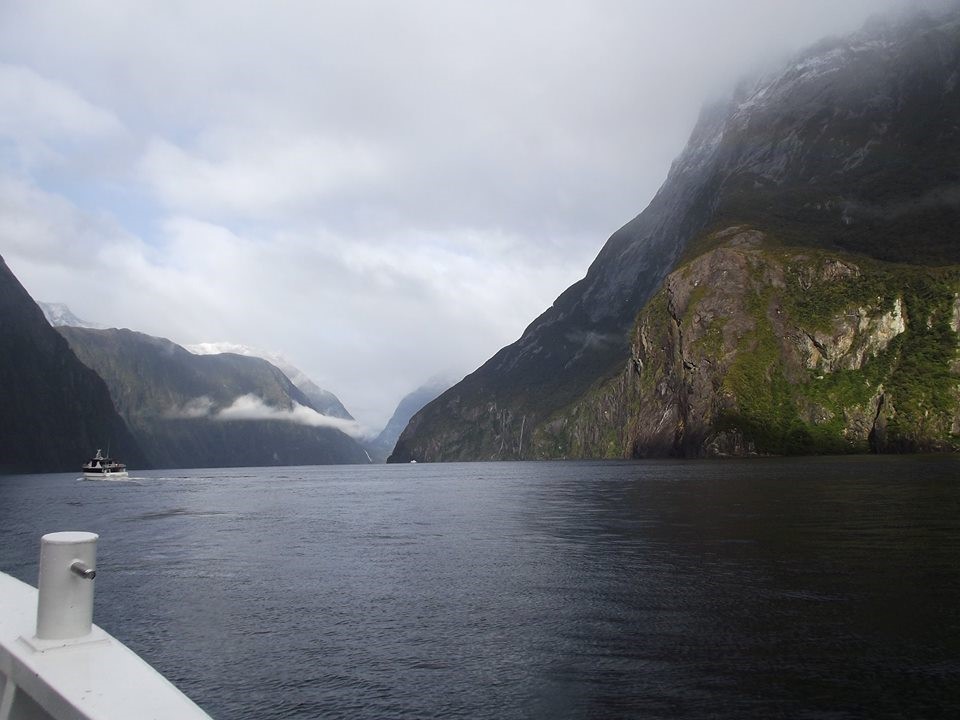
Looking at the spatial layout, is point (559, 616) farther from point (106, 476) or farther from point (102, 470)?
point (102, 470)

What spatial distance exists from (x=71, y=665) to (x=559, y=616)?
60.3ft

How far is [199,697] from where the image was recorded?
52.4ft

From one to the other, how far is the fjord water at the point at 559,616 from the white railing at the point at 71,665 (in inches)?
381

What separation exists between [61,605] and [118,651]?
2.20 feet

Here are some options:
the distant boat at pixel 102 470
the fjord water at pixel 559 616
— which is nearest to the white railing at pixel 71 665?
the fjord water at pixel 559 616

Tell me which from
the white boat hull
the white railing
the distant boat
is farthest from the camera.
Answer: the distant boat

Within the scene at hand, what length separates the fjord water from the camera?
15.3m

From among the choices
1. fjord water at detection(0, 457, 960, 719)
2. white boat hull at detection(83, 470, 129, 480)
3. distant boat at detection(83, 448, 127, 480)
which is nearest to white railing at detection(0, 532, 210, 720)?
fjord water at detection(0, 457, 960, 719)

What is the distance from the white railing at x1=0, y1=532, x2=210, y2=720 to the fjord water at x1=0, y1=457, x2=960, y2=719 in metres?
9.67

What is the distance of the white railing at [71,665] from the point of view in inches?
209

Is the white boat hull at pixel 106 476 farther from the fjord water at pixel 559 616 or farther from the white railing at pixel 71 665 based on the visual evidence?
the white railing at pixel 71 665

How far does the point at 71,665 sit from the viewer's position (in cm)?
590

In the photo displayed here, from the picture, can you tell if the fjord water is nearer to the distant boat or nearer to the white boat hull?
the white boat hull

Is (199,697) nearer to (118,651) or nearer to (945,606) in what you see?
(118,651)
